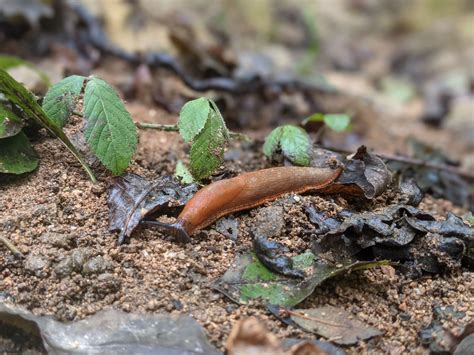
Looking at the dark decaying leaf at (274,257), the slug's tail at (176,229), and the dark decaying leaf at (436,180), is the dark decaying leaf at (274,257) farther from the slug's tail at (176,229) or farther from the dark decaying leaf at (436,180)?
the dark decaying leaf at (436,180)

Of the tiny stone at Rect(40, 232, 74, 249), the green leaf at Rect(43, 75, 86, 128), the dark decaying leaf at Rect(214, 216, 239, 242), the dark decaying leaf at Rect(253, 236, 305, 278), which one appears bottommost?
the tiny stone at Rect(40, 232, 74, 249)

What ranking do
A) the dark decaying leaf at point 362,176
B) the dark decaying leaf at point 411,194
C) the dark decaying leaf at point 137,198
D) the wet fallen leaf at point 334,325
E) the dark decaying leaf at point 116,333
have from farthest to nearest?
the dark decaying leaf at point 411,194 → the dark decaying leaf at point 362,176 → the dark decaying leaf at point 137,198 → the wet fallen leaf at point 334,325 → the dark decaying leaf at point 116,333

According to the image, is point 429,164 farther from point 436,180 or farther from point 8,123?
point 8,123

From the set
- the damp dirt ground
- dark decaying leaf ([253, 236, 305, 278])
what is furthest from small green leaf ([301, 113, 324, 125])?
dark decaying leaf ([253, 236, 305, 278])

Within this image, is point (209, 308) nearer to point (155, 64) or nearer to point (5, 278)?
point (5, 278)

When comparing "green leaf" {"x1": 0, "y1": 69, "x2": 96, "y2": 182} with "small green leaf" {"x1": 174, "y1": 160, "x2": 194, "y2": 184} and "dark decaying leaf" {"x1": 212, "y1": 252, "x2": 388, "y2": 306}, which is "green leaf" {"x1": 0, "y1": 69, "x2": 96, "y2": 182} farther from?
"dark decaying leaf" {"x1": 212, "y1": 252, "x2": 388, "y2": 306}

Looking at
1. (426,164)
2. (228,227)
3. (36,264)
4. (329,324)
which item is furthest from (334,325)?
(426,164)

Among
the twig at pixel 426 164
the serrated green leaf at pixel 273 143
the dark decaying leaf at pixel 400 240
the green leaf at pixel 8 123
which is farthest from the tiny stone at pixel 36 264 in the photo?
the twig at pixel 426 164
